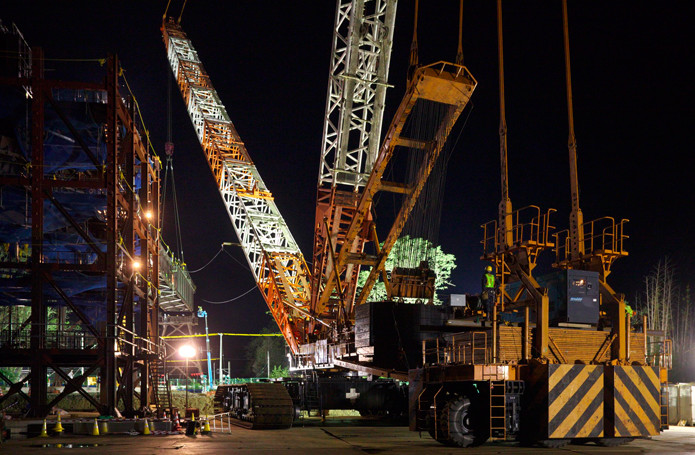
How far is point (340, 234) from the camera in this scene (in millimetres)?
30406

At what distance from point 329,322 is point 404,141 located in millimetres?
9504

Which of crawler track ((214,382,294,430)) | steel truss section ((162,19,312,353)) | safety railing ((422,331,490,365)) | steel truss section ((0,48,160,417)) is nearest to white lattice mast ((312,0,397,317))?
steel truss section ((162,19,312,353))

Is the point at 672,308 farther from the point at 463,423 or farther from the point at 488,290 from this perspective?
the point at 463,423

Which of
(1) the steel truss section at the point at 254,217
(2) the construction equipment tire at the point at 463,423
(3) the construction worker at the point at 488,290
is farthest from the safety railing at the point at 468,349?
(1) the steel truss section at the point at 254,217

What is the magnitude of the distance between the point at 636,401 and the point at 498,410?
3346mm

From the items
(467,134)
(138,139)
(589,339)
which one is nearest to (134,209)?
(138,139)

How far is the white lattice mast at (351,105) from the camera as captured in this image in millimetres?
29828

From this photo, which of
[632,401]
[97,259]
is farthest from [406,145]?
[632,401]

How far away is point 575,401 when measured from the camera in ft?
48.0

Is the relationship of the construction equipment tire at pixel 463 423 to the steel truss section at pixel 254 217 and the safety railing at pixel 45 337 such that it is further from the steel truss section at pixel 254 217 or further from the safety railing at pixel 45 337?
the steel truss section at pixel 254 217

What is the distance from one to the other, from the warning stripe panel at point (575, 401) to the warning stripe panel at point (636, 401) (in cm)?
43

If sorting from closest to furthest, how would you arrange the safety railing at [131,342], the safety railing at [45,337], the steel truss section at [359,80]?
the safety railing at [45,337] < the safety railing at [131,342] < the steel truss section at [359,80]

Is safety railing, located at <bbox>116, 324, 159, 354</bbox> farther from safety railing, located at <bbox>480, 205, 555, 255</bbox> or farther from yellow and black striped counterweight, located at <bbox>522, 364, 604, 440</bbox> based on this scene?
yellow and black striped counterweight, located at <bbox>522, 364, 604, 440</bbox>

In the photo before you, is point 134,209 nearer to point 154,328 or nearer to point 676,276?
point 154,328
